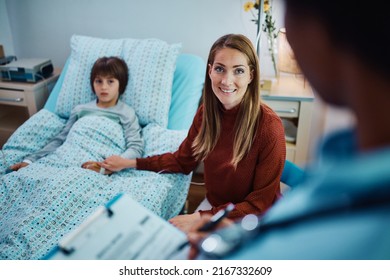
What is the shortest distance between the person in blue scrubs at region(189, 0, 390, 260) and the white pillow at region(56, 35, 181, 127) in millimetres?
1281

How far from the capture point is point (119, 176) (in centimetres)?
124

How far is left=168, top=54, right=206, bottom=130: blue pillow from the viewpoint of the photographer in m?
1.61

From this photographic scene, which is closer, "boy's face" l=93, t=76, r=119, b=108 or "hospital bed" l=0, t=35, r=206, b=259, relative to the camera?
"hospital bed" l=0, t=35, r=206, b=259

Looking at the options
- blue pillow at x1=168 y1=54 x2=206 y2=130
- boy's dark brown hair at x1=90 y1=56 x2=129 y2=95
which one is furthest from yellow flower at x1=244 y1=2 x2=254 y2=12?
boy's dark brown hair at x1=90 y1=56 x2=129 y2=95

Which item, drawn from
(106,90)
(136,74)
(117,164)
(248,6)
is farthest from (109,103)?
(248,6)

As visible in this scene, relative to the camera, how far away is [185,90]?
1.69 meters

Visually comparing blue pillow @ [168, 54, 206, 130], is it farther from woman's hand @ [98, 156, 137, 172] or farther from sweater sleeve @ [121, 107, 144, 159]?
woman's hand @ [98, 156, 137, 172]

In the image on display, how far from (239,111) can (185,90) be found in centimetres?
71

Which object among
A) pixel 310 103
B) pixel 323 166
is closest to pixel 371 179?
pixel 323 166

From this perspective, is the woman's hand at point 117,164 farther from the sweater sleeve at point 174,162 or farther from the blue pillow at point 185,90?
the blue pillow at point 185,90
